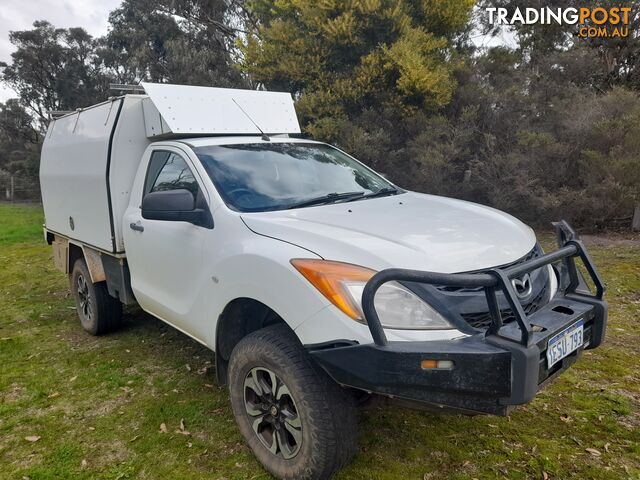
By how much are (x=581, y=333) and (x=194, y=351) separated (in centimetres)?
319

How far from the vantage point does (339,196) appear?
3.27m

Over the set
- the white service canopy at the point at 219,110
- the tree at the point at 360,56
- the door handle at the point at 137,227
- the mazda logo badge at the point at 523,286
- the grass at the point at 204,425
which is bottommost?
the grass at the point at 204,425

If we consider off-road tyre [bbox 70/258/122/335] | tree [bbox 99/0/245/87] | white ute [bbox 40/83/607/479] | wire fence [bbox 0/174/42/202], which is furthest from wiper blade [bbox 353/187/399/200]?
wire fence [bbox 0/174/42/202]

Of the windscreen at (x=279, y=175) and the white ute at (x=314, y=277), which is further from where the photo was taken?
the windscreen at (x=279, y=175)

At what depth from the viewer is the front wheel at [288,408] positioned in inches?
88.5

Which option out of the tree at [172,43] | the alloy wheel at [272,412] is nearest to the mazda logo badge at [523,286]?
the alloy wheel at [272,412]

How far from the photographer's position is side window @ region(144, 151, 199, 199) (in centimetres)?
330

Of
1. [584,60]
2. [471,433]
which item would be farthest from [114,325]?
[584,60]

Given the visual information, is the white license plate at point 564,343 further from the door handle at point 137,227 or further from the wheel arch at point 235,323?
the door handle at point 137,227

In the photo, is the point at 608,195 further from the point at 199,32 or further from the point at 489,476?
the point at 199,32

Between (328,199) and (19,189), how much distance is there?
77.7ft

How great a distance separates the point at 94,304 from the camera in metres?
4.58

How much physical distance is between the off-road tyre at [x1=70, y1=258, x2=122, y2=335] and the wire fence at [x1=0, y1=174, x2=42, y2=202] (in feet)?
64.0

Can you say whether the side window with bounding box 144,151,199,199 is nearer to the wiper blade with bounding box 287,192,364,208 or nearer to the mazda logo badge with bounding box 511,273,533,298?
the wiper blade with bounding box 287,192,364,208
